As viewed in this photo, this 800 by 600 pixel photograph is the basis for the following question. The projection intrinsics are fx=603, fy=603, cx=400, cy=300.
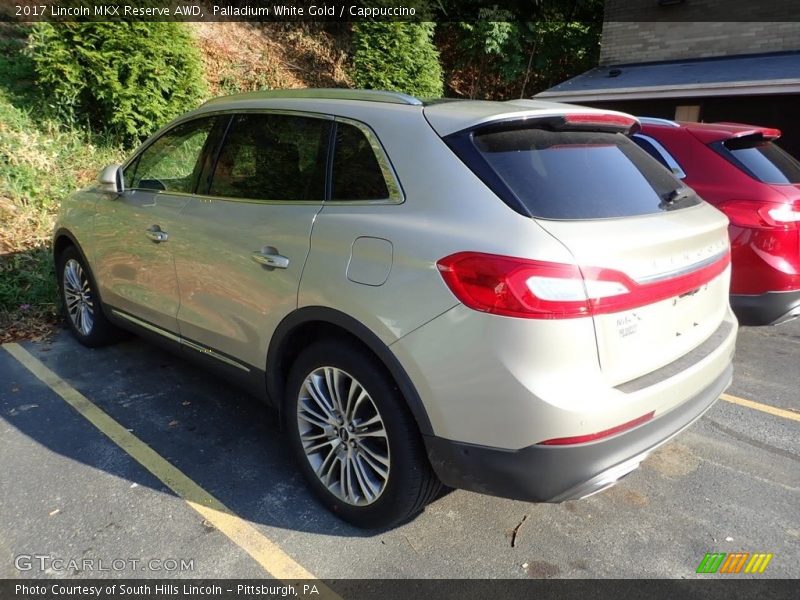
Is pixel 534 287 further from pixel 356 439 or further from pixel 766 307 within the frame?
pixel 766 307

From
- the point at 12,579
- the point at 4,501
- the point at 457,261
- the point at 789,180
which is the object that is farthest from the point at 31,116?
the point at 789,180

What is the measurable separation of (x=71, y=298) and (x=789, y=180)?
552 cm

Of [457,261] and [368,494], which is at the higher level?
[457,261]

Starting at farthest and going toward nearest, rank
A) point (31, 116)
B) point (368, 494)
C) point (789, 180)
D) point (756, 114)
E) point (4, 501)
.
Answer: point (756, 114), point (31, 116), point (789, 180), point (4, 501), point (368, 494)

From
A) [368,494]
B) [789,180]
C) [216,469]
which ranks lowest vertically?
[216,469]

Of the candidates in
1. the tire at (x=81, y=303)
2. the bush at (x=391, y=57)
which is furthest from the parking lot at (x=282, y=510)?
the bush at (x=391, y=57)

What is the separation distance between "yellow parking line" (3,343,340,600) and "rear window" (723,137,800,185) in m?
3.95

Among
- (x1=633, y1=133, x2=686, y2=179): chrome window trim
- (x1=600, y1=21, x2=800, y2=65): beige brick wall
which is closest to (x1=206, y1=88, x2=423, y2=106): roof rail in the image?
(x1=633, y1=133, x2=686, y2=179): chrome window trim

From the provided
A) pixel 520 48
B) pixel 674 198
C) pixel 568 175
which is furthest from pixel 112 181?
pixel 520 48

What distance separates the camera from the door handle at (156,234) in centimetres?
350

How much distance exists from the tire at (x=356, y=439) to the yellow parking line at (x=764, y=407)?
250 cm

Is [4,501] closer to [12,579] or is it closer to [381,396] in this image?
[12,579]

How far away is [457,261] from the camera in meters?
2.13

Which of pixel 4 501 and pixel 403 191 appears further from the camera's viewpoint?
pixel 4 501
